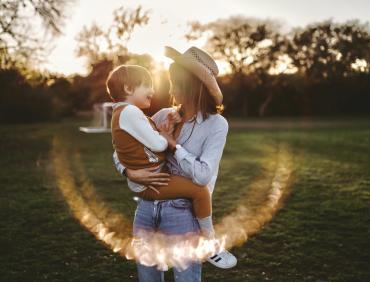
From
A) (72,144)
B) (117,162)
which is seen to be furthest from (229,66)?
(117,162)

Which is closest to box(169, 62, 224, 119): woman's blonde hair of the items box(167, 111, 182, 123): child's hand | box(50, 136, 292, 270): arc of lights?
box(167, 111, 182, 123): child's hand

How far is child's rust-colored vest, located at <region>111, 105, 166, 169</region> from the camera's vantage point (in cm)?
271

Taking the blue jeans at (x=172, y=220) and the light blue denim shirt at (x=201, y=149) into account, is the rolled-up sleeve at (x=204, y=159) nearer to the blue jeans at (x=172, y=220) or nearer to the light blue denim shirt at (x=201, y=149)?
the light blue denim shirt at (x=201, y=149)

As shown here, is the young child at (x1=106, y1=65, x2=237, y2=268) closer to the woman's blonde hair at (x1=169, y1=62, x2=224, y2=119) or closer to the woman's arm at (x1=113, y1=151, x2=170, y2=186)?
the woman's arm at (x1=113, y1=151, x2=170, y2=186)

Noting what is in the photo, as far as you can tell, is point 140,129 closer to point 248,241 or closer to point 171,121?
point 171,121

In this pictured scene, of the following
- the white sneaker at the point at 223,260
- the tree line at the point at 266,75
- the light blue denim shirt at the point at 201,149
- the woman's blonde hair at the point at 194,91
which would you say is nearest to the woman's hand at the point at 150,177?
the light blue denim shirt at the point at 201,149

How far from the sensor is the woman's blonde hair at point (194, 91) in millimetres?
2604

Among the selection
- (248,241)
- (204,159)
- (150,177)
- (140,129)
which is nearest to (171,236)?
(150,177)

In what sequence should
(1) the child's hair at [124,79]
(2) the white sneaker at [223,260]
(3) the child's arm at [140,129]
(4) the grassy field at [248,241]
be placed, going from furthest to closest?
(4) the grassy field at [248,241] < (2) the white sneaker at [223,260] < (1) the child's hair at [124,79] < (3) the child's arm at [140,129]

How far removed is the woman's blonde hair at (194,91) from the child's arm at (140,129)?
0.27 meters

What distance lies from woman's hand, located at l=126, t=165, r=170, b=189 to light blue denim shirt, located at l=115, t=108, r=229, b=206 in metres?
0.12

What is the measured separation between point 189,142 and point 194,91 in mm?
303

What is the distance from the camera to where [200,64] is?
2.58 m

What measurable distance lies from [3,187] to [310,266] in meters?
7.52
